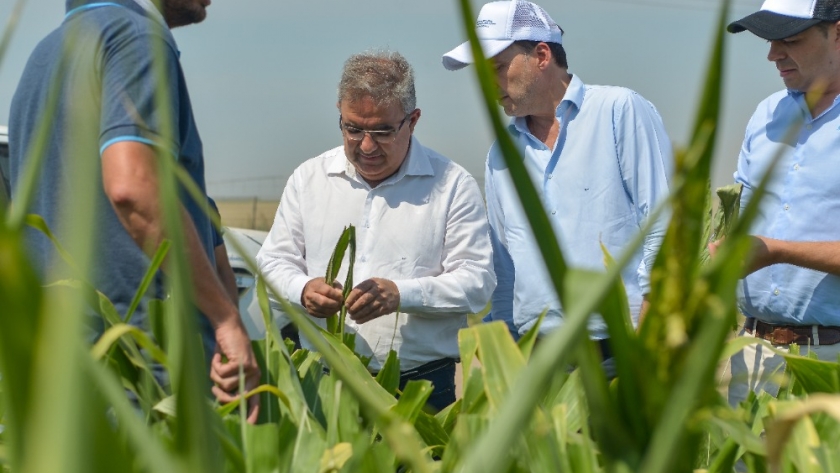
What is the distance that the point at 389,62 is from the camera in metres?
2.94

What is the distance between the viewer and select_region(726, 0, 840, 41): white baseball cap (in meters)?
2.64

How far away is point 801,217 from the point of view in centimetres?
268

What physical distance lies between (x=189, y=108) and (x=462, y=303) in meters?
1.20

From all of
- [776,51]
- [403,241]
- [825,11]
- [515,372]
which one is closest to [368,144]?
[403,241]

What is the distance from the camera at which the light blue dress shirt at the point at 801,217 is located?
8.61ft

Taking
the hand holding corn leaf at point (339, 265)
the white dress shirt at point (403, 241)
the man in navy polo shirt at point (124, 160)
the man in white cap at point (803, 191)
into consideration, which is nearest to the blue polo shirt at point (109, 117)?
the man in navy polo shirt at point (124, 160)

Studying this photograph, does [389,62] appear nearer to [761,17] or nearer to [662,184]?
[662,184]

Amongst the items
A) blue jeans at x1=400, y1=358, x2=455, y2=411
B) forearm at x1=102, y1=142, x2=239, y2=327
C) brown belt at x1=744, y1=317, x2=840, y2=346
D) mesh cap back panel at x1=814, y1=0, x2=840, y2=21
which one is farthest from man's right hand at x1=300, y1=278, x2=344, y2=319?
mesh cap back panel at x1=814, y1=0, x2=840, y2=21

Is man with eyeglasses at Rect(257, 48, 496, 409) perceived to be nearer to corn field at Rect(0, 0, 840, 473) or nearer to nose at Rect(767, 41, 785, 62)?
nose at Rect(767, 41, 785, 62)

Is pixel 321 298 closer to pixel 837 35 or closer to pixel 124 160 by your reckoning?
pixel 124 160

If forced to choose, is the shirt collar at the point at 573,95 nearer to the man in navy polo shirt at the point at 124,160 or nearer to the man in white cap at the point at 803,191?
Result: the man in white cap at the point at 803,191

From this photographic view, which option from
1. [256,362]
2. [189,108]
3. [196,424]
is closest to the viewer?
[196,424]

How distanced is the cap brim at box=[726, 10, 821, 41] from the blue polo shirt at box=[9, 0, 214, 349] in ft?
5.29

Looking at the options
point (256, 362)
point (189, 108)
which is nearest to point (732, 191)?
point (256, 362)
